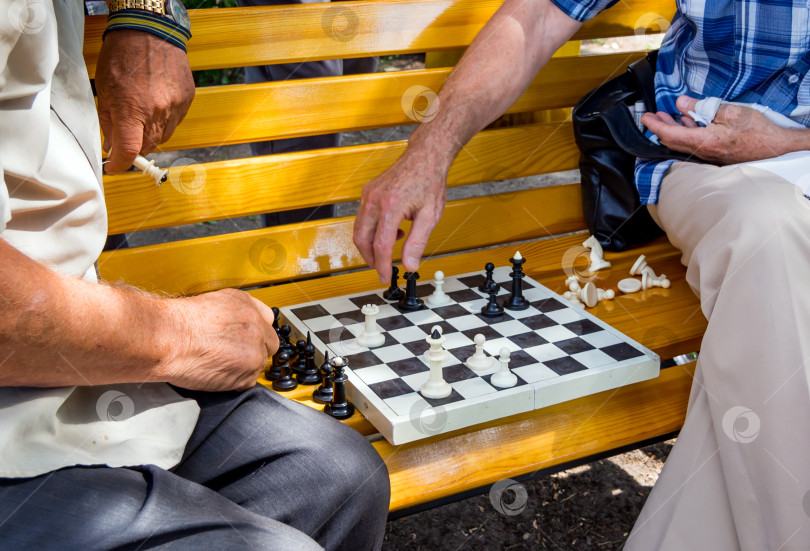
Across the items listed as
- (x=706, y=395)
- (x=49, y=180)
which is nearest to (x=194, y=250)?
(x=49, y=180)

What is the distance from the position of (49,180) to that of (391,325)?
3.13ft

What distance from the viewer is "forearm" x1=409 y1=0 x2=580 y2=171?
1970 millimetres

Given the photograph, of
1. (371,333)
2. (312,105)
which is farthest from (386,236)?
(312,105)

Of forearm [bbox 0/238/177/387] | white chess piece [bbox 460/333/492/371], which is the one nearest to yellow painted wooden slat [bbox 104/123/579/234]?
white chess piece [bbox 460/333/492/371]

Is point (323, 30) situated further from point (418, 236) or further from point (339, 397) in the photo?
point (339, 397)

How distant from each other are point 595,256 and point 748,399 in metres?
0.84

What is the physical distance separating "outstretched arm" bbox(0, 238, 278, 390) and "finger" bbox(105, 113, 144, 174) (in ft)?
1.13

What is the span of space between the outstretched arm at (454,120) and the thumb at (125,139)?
1.69 feet

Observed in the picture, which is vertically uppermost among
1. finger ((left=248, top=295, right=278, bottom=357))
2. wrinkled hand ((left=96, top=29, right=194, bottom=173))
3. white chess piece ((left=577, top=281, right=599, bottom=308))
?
wrinkled hand ((left=96, top=29, right=194, bottom=173))

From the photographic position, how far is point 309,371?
178 cm

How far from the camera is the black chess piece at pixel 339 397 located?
1625 millimetres

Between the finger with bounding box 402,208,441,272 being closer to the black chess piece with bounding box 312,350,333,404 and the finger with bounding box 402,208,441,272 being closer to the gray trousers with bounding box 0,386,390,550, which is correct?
the black chess piece with bounding box 312,350,333,404

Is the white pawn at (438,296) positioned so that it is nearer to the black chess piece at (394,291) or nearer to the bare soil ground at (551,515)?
the black chess piece at (394,291)

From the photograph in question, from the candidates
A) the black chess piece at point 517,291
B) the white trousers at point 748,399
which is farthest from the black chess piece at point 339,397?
the white trousers at point 748,399
